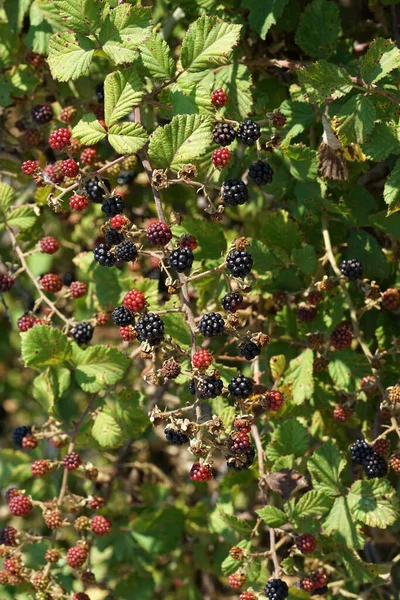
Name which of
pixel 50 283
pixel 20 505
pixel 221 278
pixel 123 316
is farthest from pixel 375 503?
pixel 50 283

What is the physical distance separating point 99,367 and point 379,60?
1.42 meters

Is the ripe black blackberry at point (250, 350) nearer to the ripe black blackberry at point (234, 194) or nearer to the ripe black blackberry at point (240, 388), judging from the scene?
the ripe black blackberry at point (240, 388)

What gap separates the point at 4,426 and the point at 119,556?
6.74 ft

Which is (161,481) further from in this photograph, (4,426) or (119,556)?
(4,426)

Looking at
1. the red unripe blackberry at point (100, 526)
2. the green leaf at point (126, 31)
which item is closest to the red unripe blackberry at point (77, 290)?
the red unripe blackberry at point (100, 526)

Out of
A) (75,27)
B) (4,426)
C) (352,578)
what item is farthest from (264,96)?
(4,426)

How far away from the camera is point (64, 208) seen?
279 cm

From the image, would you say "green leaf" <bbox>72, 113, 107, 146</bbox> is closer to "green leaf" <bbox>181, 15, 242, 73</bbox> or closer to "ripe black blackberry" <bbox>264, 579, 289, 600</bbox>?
"green leaf" <bbox>181, 15, 242, 73</bbox>

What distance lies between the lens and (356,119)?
2.18 m

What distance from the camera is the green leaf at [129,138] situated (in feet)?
7.23

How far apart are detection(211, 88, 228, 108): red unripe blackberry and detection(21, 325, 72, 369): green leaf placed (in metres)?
0.97

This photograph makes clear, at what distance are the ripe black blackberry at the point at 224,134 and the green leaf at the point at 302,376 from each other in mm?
829

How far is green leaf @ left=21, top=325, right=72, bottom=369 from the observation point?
254cm

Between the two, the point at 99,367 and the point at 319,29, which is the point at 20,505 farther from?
the point at 319,29
